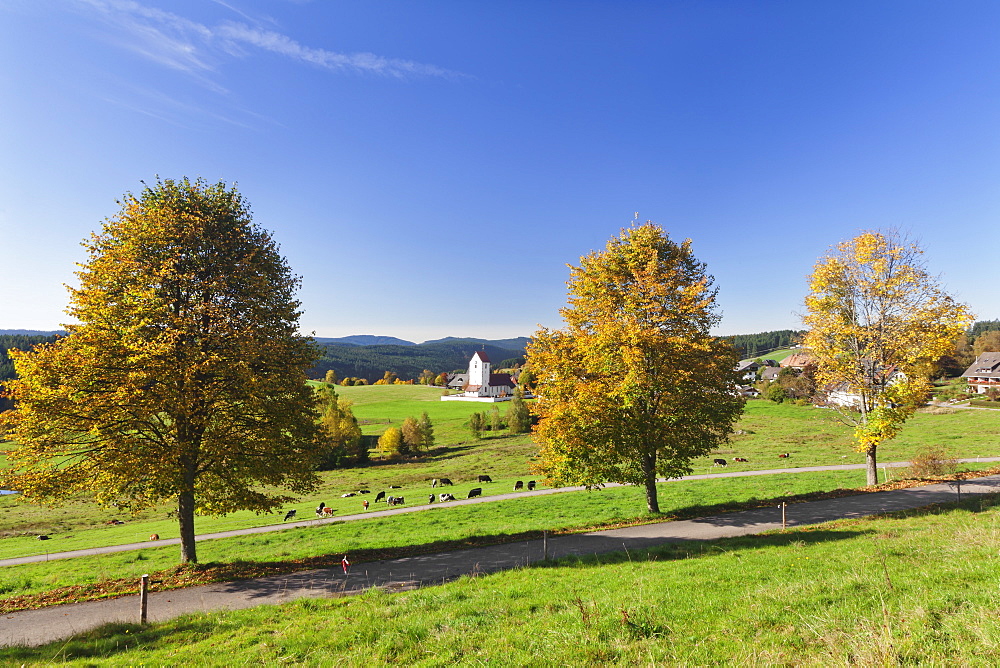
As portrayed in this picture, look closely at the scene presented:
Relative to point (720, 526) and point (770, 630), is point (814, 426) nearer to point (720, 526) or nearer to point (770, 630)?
point (720, 526)

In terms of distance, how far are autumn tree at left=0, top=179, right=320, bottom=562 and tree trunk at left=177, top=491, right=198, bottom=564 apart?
0.05 m

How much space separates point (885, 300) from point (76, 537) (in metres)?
50.0

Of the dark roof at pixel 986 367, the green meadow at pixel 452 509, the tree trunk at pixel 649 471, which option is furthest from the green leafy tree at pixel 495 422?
the dark roof at pixel 986 367

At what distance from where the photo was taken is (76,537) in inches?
1165

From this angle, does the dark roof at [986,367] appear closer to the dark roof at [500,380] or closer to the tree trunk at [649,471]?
the dark roof at [500,380]

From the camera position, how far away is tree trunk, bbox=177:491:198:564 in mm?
15828

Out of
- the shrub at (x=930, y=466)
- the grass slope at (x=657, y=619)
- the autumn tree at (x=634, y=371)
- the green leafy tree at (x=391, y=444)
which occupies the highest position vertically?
the autumn tree at (x=634, y=371)

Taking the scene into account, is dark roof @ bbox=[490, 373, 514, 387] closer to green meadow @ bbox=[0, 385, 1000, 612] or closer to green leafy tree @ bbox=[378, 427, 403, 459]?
green leafy tree @ bbox=[378, 427, 403, 459]

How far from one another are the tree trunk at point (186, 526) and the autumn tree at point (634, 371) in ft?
42.9

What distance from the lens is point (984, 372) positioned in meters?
93.6

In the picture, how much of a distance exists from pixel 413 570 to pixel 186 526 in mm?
8576

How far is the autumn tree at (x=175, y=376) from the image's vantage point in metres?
13.4

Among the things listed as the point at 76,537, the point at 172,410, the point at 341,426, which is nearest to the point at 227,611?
the point at 172,410

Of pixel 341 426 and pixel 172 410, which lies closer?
pixel 172 410
